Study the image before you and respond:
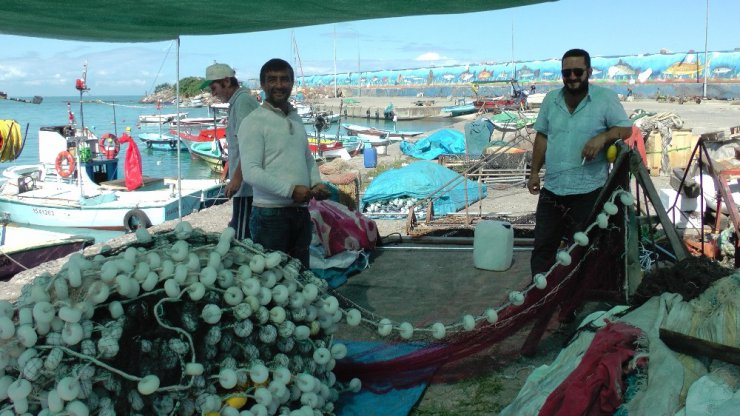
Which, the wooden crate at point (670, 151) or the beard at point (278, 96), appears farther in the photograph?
the wooden crate at point (670, 151)

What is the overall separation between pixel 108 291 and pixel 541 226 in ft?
9.29

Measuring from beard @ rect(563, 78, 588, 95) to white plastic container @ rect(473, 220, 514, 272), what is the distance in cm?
173

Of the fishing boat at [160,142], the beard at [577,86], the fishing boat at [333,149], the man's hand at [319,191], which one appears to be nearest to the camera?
the man's hand at [319,191]

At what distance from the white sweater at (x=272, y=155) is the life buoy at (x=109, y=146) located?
53.1ft

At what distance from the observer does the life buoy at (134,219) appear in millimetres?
14391

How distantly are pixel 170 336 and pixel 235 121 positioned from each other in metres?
2.47

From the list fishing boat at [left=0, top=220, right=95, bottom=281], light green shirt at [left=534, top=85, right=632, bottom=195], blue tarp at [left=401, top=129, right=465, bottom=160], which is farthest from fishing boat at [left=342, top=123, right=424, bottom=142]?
light green shirt at [left=534, top=85, right=632, bottom=195]

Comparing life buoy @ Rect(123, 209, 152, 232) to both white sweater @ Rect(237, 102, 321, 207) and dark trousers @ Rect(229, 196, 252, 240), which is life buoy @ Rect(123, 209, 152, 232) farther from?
white sweater @ Rect(237, 102, 321, 207)

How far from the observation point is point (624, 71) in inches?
2506

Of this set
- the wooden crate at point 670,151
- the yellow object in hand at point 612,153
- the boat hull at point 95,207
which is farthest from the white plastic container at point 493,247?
the boat hull at point 95,207

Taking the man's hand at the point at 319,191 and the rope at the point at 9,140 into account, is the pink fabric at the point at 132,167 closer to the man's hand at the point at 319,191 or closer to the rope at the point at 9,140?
the rope at the point at 9,140

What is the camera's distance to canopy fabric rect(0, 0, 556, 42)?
370cm

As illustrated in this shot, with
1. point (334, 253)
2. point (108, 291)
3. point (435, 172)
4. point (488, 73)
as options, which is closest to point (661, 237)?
point (334, 253)

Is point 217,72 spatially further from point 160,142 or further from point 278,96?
point 160,142
